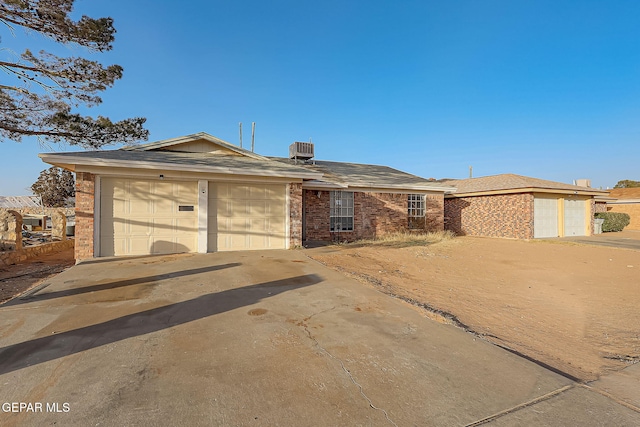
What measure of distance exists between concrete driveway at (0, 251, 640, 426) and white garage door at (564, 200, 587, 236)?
59.1 ft

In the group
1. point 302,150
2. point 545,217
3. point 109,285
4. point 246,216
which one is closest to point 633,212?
point 545,217

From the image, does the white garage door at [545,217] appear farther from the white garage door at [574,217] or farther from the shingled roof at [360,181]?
the shingled roof at [360,181]

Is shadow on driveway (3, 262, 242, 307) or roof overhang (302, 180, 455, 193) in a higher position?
roof overhang (302, 180, 455, 193)

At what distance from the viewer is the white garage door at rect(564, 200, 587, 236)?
1745cm

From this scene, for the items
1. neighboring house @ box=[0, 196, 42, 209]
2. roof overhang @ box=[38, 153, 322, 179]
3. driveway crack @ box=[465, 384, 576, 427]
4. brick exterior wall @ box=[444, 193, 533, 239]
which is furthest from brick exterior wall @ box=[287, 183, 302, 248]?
neighboring house @ box=[0, 196, 42, 209]

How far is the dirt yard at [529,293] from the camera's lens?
12.3 ft

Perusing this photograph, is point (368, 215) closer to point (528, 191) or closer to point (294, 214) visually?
point (294, 214)

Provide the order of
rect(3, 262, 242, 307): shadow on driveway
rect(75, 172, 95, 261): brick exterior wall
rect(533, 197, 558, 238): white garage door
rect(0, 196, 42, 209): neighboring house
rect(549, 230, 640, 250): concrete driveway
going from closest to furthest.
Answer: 1. rect(3, 262, 242, 307): shadow on driveway
2. rect(75, 172, 95, 261): brick exterior wall
3. rect(549, 230, 640, 250): concrete driveway
4. rect(533, 197, 558, 238): white garage door
5. rect(0, 196, 42, 209): neighboring house

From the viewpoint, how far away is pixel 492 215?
16859 mm

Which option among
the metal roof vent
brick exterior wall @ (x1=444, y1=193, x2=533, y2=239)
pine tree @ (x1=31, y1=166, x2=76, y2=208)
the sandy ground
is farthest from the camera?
pine tree @ (x1=31, y1=166, x2=76, y2=208)

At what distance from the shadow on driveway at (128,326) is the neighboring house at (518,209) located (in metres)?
14.6

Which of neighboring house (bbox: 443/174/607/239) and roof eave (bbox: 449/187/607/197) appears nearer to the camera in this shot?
roof eave (bbox: 449/187/607/197)

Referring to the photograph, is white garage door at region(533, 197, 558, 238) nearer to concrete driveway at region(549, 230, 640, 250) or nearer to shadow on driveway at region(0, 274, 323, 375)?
concrete driveway at region(549, 230, 640, 250)


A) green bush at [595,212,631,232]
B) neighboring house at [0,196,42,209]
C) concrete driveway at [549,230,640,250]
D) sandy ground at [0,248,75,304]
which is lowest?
sandy ground at [0,248,75,304]
